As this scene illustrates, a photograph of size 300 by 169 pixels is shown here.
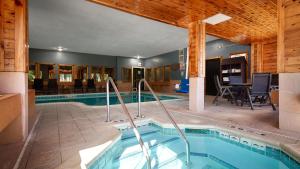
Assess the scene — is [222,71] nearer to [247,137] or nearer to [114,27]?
[114,27]

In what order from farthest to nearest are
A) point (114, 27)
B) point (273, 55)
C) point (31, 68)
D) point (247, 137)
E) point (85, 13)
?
point (31, 68)
point (273, 55)
point (114, 27)
point (85, 13)
point (247, 137)

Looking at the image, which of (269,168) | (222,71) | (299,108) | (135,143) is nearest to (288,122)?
(299,108)

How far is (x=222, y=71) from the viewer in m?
8.12

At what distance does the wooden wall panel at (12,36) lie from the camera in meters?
2.10

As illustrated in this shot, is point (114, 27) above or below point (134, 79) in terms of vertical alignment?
above

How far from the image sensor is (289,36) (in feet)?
8.39

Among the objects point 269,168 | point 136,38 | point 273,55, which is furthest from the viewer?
point 136,38

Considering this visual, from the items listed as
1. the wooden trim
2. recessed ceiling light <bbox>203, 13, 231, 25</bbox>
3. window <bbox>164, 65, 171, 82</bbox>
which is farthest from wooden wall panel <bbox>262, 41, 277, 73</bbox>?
window <bbox>164, 65, 171, 82</bbox>

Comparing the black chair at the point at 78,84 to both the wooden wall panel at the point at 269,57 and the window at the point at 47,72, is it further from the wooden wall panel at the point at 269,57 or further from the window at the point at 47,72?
the wooden wall panel at the point at 269,57

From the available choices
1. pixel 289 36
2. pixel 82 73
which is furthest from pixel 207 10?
pixel 82 73

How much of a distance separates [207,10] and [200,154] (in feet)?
10.6

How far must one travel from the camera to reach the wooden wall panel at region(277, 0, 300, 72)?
2.48m

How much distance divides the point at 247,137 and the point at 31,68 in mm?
11910

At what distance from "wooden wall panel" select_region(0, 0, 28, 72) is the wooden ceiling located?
1466 millimetres
